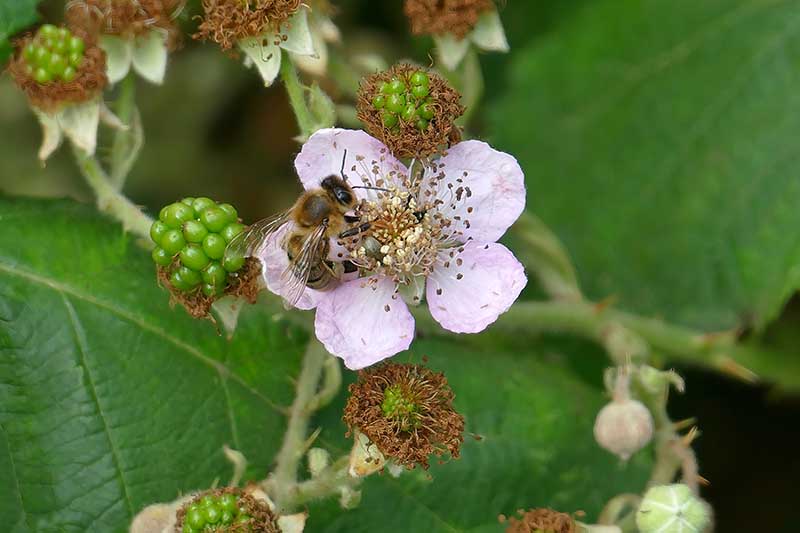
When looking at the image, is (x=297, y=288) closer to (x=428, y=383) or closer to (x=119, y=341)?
(x=428, y=383)

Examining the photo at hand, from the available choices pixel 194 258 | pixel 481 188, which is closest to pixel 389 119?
pixel 481 188

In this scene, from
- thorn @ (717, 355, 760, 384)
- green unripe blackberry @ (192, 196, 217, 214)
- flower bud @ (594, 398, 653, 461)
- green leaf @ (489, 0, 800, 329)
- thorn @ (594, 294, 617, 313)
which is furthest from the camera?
green leaf @ (489, 0, 800, 329)

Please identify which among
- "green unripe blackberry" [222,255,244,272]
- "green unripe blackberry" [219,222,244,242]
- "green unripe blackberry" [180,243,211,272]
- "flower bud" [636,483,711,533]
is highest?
"green unripe blackberry" [219,222,244,242]

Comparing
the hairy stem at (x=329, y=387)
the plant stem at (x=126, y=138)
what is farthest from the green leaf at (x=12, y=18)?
the hairy stem at (x=329, y=387)

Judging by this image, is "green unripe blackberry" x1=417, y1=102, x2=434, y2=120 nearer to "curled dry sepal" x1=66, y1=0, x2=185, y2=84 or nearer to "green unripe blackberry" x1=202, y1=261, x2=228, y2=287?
"green unripe blackberry" x1=202, y1=261, x2=228, y2=287

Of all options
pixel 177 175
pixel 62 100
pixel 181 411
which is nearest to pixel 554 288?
pixel 181 411

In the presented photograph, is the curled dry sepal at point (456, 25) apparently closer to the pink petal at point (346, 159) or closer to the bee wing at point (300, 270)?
the pink petal at point (346, 159)

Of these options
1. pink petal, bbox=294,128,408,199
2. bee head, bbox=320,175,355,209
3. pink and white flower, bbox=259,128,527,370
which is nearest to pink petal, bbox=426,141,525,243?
pink and white flower, bbox=259,128,527,370
